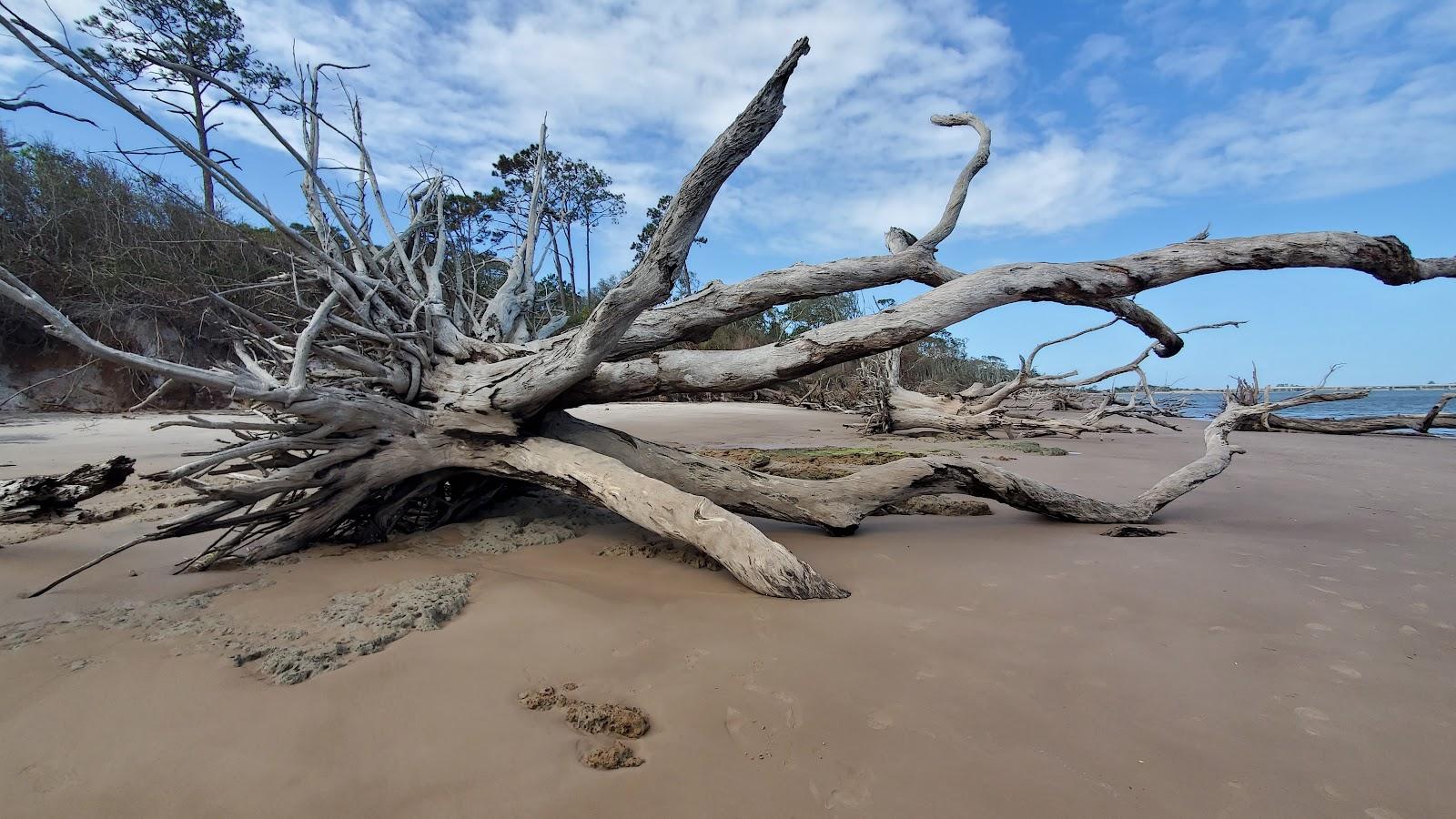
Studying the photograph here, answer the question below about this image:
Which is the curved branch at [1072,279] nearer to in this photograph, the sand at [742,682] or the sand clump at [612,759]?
the sand at [742,682]

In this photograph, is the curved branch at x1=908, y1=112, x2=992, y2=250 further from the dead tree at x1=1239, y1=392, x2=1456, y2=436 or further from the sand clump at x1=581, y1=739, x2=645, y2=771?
the dead tree at x1=1239, y1=392, x2=1456, y2=436

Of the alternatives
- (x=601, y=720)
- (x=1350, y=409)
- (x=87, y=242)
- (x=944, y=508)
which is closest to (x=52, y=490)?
(x=601, y=720)

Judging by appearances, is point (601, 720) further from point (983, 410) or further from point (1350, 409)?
point (1350, 409)

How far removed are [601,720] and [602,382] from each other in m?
2.55

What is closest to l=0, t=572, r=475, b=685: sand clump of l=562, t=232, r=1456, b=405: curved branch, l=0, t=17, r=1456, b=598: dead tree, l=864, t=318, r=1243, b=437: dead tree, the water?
l=0, t=17, r=1456, b=598: dead tree

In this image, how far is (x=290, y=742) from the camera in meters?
1.40

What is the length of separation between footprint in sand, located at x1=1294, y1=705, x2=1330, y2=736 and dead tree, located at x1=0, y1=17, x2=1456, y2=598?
139cm

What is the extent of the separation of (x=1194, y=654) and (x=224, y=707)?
9.29 ft

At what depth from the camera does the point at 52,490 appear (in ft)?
11.0

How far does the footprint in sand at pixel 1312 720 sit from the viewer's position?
1.49 metres

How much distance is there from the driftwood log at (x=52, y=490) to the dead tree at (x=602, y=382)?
0.70 meters

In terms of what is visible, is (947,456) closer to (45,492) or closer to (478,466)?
(478,466)

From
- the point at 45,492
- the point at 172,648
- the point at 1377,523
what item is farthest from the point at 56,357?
the point at 1377,523

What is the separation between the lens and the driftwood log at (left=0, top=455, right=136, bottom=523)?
3.24m
